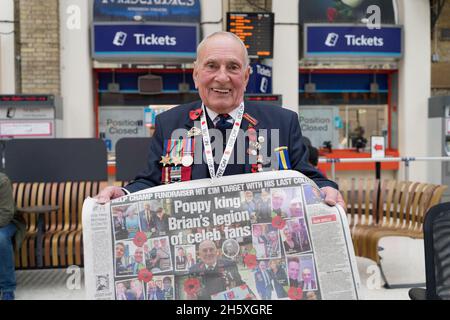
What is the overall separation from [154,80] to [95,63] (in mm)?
1262

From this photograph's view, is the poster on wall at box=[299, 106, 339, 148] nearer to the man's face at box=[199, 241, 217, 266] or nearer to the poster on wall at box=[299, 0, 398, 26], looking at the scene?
the poster on wall at box=[299, 0, 398, 26]

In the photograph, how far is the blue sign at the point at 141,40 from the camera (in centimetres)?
934

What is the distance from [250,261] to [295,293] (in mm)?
171

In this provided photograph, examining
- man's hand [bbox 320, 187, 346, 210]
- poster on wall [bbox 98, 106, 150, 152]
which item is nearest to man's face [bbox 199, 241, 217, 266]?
man's hand [bbox 320, 187, 346, 210]

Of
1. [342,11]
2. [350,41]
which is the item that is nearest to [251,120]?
[350,41]

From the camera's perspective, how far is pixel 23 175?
5.09 m

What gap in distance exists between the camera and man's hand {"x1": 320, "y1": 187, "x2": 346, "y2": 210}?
1.51 m

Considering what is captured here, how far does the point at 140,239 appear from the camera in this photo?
4.90ft

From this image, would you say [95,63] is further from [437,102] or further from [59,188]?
[437,102]

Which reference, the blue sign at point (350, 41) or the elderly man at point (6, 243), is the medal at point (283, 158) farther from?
the blue sign at point (350, 41)

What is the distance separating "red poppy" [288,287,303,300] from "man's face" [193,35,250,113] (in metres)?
0.64

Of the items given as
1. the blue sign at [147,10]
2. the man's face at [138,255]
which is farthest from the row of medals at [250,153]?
the blue sign at [147,10]

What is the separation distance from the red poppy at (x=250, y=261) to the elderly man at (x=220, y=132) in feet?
0.90
